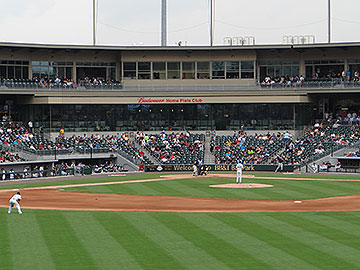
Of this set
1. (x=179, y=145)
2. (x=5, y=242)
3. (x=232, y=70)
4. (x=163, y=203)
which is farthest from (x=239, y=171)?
(x=232, y=70)

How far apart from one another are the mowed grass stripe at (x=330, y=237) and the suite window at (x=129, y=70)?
47.5 meters

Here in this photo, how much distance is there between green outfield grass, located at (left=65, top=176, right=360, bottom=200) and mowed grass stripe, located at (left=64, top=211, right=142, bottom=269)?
12.4 meters

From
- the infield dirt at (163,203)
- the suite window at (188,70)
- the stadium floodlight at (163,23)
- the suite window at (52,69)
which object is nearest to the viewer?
the infield dirt at (163,203)

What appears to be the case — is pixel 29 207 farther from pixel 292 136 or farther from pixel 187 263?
pixel 292 136

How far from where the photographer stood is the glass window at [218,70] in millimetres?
74562

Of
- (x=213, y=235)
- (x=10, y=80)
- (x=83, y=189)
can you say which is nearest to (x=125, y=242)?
(x=213, y=235)

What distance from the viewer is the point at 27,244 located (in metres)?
23.4

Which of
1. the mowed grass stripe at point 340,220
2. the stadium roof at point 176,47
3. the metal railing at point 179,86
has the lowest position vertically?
the mowed grass stripe at point 340,220

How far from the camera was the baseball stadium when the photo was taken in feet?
91.5

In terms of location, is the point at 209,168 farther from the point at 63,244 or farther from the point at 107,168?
the point at 63,244

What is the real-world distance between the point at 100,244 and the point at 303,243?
791 cm

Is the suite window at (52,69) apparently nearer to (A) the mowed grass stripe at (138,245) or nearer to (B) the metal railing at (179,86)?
(B) the metal railing at (179,86)

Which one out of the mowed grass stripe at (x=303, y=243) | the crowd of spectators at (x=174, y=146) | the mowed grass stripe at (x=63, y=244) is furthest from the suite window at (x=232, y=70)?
the mowed grass stripe at (x=63, y=244)

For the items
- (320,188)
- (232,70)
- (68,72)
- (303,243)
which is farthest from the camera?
(232,70)
